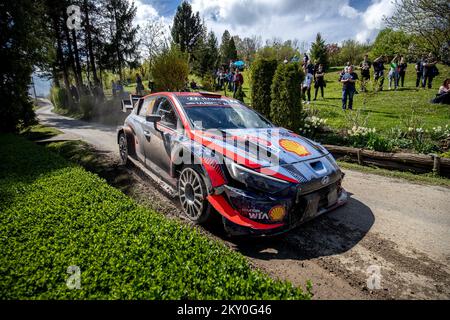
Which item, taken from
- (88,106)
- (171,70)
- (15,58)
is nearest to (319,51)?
(171,70)

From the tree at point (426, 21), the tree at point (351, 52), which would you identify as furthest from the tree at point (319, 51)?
the tree at point (426, 21)

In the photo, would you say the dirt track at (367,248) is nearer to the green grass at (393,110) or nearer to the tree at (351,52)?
the green grass at (393,110)

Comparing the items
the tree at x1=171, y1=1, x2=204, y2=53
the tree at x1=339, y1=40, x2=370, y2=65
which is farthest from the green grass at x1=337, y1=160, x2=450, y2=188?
the tree at x1=171, y1=1, x2=204, y2=53

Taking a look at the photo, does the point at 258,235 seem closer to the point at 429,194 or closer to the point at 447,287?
the point at 447,287

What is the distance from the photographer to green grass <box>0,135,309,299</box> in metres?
1.91

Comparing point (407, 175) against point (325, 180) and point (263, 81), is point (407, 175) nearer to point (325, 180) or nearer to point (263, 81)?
point (325, 180)

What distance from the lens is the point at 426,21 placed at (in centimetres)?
1067

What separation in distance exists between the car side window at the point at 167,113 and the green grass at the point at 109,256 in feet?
4.91

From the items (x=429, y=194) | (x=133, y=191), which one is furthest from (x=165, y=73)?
(x=429, y=194)

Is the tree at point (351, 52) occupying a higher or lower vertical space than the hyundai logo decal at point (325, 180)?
higher

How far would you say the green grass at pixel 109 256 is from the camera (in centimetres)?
191

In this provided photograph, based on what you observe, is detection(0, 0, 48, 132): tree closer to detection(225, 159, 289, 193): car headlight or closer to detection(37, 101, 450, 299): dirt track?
detection(37, 101, 450, 299): dirt track
